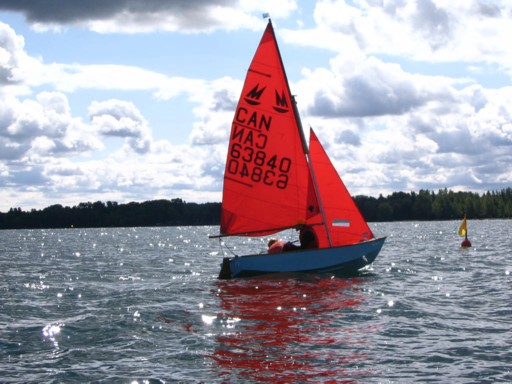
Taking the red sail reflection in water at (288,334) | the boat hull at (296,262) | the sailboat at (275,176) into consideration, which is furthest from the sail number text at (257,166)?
the red sail reflection in water at (288,334)

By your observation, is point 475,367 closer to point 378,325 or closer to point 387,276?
point 378,325

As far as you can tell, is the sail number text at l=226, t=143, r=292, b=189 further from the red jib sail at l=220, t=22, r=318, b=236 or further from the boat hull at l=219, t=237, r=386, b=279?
the boat hull at l=219, t=237, r=386, b=279

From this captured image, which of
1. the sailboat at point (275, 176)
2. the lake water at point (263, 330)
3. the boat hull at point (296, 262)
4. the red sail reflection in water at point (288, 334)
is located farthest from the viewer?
the sailboat at point (275, 176)

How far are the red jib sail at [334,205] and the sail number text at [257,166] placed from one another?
4.96ft

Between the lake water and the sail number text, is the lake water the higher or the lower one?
the lower one

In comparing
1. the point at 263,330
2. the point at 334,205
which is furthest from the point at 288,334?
the point at 334,205

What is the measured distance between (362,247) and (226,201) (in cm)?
587

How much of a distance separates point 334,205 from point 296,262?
3548 mm

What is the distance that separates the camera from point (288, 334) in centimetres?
1714

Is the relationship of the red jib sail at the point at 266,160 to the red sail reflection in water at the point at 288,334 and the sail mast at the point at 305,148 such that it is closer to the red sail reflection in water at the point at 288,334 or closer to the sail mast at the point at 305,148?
the sail mast at the point at 305,148

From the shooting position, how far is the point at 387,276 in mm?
31297

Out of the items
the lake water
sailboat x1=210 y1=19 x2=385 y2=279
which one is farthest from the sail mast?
the lake water

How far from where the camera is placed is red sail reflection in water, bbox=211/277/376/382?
13781 millimetres

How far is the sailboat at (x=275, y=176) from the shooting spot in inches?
1168
